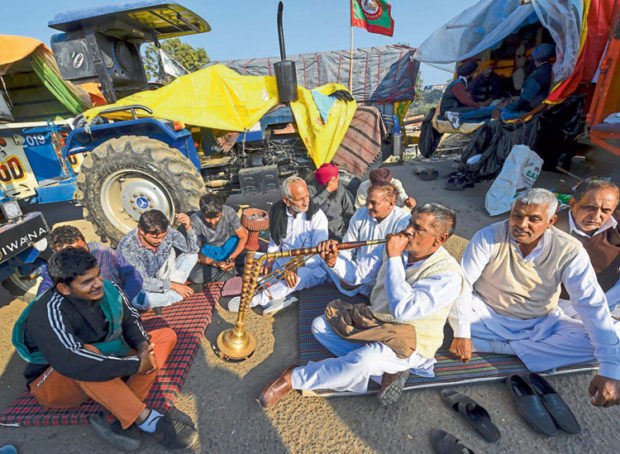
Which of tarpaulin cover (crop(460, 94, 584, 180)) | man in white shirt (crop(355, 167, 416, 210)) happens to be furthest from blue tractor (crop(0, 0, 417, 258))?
tarpaulin cover (crop(460, 94, 584, 180))

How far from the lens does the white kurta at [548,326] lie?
1.72 m

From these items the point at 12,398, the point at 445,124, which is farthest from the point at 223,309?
the point at 445,124

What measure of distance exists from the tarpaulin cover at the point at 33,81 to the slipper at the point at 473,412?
6060 mm

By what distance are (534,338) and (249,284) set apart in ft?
6.64

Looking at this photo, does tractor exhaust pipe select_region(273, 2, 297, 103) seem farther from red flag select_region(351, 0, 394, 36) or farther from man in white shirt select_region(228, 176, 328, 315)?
red flag select_region(351, 0, 394, 36)

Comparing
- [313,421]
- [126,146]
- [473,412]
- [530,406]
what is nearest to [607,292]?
[530,406]

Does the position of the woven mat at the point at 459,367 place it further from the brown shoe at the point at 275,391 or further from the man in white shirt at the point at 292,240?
the man in white shirt at the point at 292,240

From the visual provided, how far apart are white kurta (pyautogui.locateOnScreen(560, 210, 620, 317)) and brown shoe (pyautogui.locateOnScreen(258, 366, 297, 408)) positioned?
2.09 meters

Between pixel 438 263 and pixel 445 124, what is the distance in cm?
618

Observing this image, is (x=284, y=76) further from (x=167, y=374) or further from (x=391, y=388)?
(x=391, y=388)

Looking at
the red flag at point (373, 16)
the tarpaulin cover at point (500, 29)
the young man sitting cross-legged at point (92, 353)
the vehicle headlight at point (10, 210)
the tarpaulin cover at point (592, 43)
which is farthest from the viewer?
the red flag at point (373, 16)

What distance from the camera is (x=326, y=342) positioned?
7.32 ft

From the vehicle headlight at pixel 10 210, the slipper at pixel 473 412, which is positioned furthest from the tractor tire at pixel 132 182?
the slipper at pixel 473 412

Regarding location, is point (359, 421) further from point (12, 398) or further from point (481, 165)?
point (481, 165)
